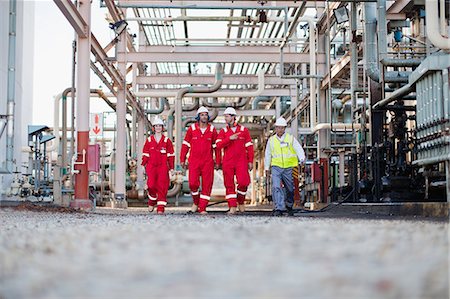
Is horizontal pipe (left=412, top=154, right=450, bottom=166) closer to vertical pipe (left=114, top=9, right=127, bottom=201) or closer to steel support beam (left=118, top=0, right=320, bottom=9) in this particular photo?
steel support beam (left=118, top=0, right=320, bottom=9)

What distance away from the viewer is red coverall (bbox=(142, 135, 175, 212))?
10688 millimetres

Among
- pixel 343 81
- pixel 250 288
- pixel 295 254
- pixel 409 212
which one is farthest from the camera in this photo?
pixel 343 81

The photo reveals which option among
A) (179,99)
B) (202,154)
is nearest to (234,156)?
(202,154)

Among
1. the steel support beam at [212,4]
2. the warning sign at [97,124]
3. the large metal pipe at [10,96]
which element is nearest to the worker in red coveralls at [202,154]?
the large metal pipe at [10,96]

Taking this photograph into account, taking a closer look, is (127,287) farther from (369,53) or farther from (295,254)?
(369,53)

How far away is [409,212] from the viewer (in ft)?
28.3

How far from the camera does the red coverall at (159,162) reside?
10688 mm

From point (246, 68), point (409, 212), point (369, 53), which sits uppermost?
point (246, 68)

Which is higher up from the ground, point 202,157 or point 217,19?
point 217,19

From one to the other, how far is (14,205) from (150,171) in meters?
2.57

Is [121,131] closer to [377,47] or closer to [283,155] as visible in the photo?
[377,47]

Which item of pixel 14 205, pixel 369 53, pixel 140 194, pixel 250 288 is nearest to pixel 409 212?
pixel 369 53

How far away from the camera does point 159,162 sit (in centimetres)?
1073

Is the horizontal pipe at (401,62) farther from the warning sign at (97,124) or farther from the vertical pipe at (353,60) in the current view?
the warning sign at (97,124)
